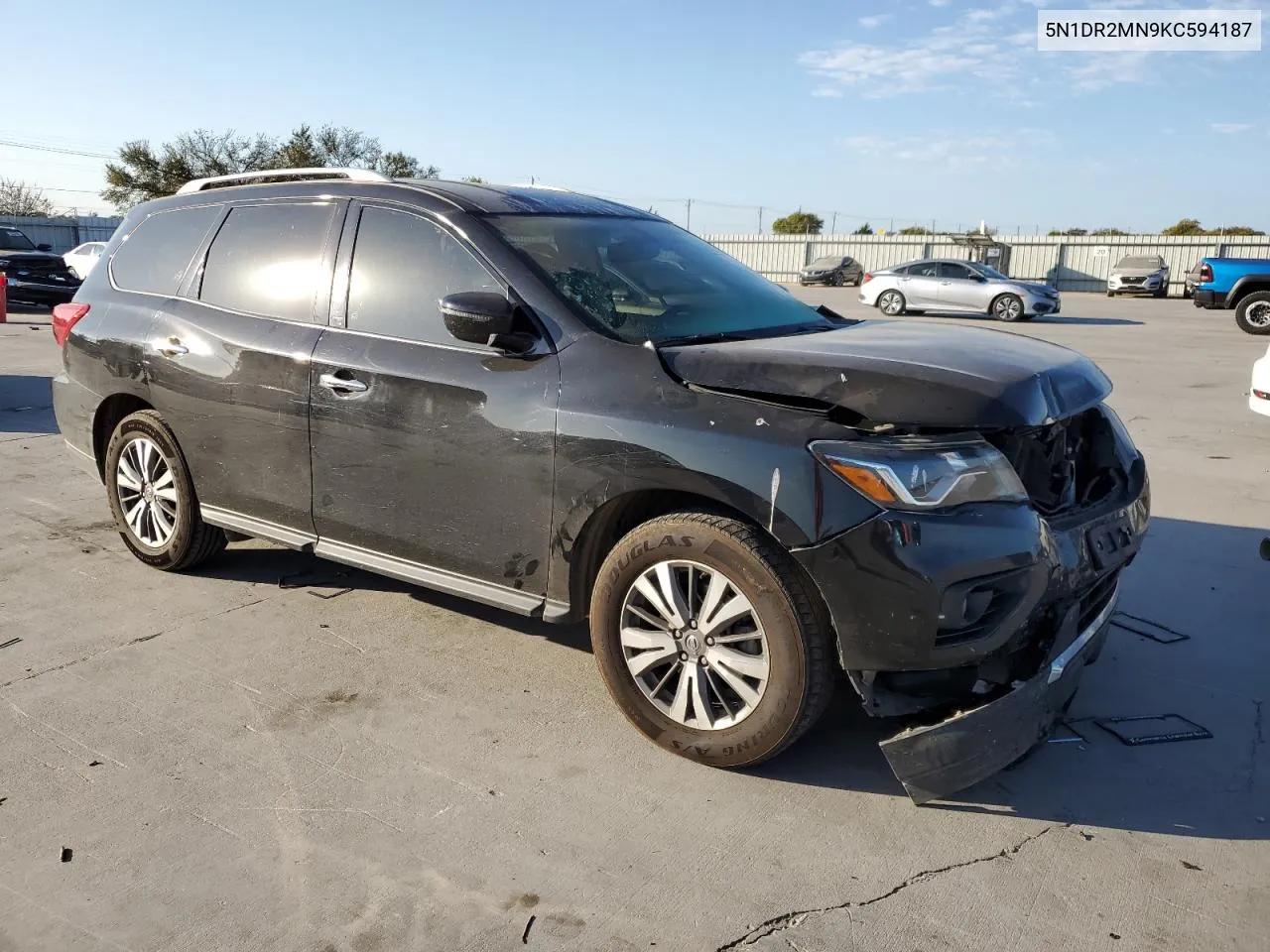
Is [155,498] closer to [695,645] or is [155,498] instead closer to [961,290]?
[695,645]

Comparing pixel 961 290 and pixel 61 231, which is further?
pixel 61 231

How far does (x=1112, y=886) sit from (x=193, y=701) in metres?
3.06

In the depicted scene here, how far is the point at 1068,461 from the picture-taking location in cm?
349

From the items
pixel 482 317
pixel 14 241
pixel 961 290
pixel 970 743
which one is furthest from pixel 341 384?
pixel 961 290

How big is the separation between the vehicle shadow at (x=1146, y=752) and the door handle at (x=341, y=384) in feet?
6.79

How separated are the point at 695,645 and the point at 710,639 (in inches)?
2.6

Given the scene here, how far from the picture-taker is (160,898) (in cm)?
266

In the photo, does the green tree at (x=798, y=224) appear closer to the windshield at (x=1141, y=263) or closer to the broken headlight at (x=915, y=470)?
the windshield at (x=1141, y=263)

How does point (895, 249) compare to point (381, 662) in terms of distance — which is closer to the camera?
point (381, 662)

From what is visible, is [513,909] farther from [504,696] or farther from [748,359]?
[748,359]

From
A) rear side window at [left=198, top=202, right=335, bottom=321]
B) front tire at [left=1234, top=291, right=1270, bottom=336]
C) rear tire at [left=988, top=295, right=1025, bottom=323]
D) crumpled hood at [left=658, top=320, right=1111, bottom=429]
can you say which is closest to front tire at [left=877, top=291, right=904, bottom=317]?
rear tire at [left=988, top=295, right=1025, bottom=323]

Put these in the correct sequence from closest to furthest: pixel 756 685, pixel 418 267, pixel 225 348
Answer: pixel 756 685, pixel 418 267, pixel 225 348

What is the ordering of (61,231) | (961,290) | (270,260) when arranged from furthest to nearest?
(61,231), (961,290), (270,260)

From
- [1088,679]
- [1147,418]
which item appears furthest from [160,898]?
[1147,418]
